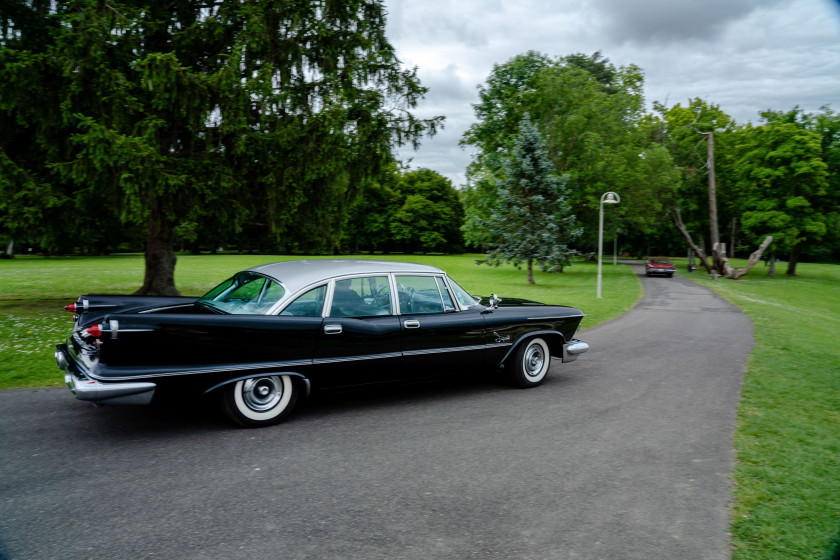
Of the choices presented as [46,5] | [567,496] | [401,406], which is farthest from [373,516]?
[46,5]

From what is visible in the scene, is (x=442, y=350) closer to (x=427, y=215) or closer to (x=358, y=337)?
(x=358, y=337)

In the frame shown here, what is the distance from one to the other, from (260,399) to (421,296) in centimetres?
208

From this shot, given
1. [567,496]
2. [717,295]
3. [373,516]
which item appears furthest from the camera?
[717,295]

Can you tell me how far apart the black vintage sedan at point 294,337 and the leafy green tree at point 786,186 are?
3744 cm

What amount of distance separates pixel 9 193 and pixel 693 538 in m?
13.4

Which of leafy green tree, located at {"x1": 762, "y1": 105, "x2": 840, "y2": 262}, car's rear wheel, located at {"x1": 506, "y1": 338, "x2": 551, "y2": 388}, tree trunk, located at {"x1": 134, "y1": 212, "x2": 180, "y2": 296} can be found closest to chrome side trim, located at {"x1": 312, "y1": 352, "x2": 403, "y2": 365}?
car's rear wheel, located at {"x1": 506, "y1": 338, "x2": 551, "y2": 388}

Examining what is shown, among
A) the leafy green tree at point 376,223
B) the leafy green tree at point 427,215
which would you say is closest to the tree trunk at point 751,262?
the leafy green tree at point 427,215

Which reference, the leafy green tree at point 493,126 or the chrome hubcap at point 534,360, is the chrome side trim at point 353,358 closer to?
the chrome hubcap at point 534,360

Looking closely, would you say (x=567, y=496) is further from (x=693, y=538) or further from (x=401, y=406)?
(x=401, y=406)

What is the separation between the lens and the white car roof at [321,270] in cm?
528

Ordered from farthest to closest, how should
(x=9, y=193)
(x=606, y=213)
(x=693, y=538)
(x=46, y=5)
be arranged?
1. (x=606, y=213)
2. (x=46, y=5)
3. (x=9, y=193)
4. (x=693, y=538)

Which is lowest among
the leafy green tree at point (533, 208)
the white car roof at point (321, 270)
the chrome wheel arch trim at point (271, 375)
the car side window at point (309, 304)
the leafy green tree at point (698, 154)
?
the chrome wheel arch trim at point (271, 375)

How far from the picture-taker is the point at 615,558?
2848mm

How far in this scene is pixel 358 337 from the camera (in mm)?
5207
